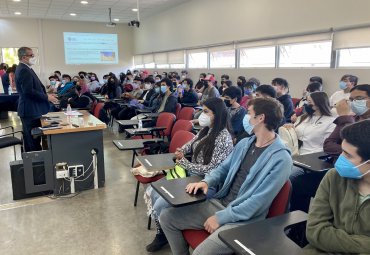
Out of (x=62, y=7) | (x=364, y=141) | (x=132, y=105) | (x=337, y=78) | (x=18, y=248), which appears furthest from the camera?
(x=62, y=7)

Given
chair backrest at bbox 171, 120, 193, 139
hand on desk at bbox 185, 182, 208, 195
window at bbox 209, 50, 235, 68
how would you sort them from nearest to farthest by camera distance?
1. hand on desk at bbox 185, 182, 208, 195
2. chair backrest at bbox 171, 120, 193, 139
3. window at bbox 209, 50, 235, 68

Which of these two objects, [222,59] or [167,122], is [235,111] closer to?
[167,122]

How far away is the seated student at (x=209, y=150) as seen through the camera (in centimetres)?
234

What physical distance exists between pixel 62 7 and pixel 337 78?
30.0 feet

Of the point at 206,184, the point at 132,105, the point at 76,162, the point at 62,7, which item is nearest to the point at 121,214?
the point at 76,162

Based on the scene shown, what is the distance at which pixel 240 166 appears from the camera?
200 centimetres

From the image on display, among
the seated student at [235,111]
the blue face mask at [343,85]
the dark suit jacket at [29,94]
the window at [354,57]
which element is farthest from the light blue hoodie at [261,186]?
the window at [354,57]

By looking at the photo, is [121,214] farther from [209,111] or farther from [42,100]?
[42,100]

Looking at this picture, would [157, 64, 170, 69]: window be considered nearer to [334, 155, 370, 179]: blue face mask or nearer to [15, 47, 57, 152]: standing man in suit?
[15, 47, 57, 152]: standing man in suit

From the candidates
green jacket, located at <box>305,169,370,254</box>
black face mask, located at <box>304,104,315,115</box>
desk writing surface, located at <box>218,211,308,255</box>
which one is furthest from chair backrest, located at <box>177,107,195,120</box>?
green jacket, located at <box>305,169,370,254</box>

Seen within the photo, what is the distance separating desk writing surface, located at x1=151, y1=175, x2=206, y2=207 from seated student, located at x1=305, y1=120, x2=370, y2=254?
0.67 meters

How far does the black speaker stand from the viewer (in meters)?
3.29

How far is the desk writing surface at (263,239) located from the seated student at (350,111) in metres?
1.26

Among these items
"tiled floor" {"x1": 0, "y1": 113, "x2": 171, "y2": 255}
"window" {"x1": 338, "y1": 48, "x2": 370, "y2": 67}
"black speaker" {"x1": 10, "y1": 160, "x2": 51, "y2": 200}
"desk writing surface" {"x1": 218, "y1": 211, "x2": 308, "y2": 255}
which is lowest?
"tiled floor" {"x1": 0, "y1": 113, "x2": 171, "y2": 255}
